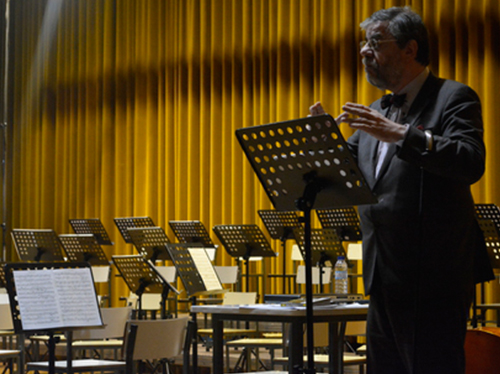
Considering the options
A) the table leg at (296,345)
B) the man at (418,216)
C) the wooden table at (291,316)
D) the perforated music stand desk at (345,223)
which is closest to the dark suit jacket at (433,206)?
the man at (418,216)

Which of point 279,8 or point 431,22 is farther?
point 279,8

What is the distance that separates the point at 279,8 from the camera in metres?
9.12

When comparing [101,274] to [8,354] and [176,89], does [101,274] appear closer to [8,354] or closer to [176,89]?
[8,354]

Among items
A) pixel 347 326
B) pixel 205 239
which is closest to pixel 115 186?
pixel 205 239

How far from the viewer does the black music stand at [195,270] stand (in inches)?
177

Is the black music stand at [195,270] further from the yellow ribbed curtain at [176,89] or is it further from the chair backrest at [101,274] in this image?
the yellow ribbed curtain at [176,89]

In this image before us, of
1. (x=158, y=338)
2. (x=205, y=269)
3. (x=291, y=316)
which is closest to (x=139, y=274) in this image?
(x=205, y=269)

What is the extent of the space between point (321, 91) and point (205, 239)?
2255 mm

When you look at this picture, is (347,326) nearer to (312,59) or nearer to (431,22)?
(431,22)

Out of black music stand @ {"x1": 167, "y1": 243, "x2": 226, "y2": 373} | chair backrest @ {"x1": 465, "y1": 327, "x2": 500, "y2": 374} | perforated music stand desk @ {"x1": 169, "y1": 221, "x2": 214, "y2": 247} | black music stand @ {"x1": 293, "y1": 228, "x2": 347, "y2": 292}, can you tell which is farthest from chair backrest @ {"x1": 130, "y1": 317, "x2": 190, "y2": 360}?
perforated music stand desk @ {"x1": 169, "y1": 221, "x2": 214, "y2": 247}

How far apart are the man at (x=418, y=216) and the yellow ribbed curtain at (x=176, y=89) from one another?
571cm

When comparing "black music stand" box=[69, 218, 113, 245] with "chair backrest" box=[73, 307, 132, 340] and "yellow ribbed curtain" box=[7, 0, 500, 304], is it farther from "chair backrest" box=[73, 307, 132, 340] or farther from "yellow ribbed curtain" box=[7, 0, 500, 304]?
"chair backrest" box=[73, 307, 132, 340]

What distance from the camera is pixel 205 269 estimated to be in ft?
15.6

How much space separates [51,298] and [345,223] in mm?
3184
